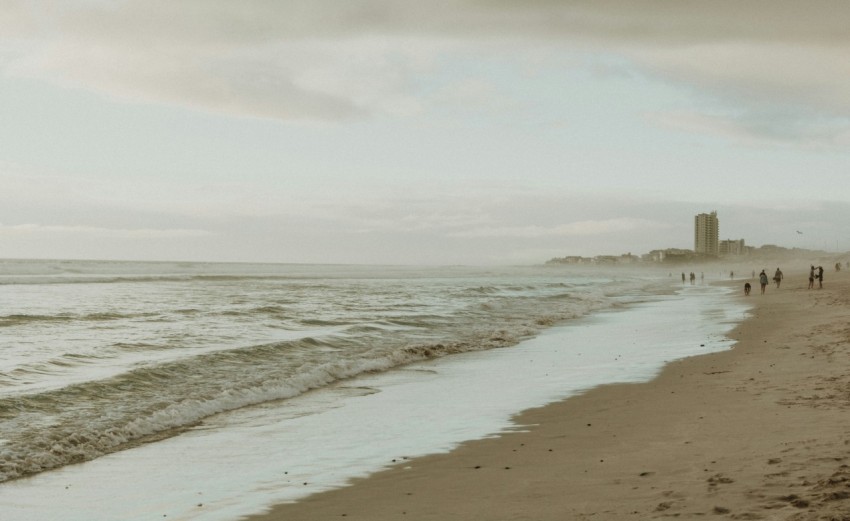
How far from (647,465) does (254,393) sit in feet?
28.1

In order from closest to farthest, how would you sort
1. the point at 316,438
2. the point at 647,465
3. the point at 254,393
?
the point at 647,465 → the point at 316,438 → the point at 254,393

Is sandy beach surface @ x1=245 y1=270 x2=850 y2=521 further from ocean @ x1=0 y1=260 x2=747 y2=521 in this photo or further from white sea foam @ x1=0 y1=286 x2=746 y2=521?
ocean @ x1=0 y1=260 x2=747 y2=521

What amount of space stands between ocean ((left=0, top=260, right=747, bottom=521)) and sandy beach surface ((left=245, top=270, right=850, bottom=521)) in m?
0.73

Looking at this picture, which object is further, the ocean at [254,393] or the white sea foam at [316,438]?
the ocean at [254,393]

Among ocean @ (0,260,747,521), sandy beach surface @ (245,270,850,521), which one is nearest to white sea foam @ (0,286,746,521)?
ocean @ (0,260,747,521)

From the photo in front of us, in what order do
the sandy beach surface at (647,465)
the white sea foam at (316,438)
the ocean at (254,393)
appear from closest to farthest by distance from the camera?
the sandy beach surface at (647,465) < the white sea foam at (316,438) < the ocean at (254,393)

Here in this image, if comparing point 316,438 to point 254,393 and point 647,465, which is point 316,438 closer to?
point 254,393

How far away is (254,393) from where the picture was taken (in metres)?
14.3

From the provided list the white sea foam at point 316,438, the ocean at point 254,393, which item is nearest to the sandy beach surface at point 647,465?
the white sea foam at point 316,438

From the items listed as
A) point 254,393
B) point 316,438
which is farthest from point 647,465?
point 254,393

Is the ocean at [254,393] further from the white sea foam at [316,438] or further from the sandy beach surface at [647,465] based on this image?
the sandy beach surface at [647,465]

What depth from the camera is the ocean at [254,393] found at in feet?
27.1

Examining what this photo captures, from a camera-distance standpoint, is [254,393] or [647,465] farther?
[254,393]

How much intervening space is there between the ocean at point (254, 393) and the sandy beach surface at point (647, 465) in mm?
725
